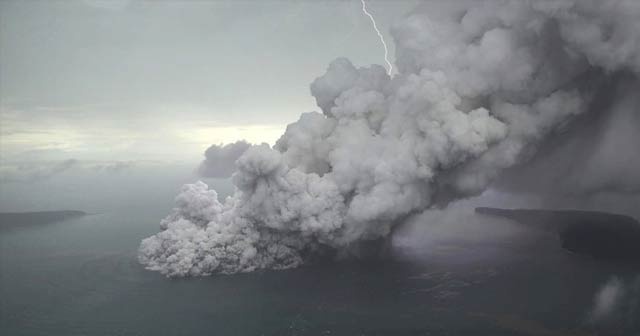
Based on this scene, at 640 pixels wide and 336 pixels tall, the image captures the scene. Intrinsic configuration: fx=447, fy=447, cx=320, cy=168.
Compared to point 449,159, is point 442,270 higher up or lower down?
lower down

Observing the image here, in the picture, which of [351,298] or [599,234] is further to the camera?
[599,234]

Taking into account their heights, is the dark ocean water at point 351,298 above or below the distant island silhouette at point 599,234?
below

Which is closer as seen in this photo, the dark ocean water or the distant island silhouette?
the dark ocean water

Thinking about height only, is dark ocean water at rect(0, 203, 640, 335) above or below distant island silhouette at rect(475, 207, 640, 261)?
below

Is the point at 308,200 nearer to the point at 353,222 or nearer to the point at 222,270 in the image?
the point at 353,222

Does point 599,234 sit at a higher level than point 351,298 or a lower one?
higher

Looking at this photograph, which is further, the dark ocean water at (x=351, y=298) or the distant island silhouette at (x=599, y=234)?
the distant island silhouette at (x=599, y=234)

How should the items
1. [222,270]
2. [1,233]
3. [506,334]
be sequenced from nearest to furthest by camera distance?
[506,334]
[222,270]
[1,233]

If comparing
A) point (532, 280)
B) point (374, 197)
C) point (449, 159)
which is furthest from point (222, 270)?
point (532, 280)
